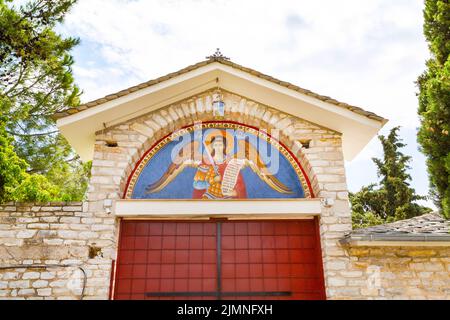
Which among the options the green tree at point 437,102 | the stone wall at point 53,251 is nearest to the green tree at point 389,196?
→ the green tree at point 437,102

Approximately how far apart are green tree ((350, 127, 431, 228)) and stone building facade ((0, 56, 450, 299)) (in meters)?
14.4

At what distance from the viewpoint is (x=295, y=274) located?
20.2 feet

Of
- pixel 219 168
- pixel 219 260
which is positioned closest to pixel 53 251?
pixel 219 260


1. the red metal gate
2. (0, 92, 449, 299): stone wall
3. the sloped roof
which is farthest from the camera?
the red metal gate

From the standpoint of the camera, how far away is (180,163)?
6.75 m

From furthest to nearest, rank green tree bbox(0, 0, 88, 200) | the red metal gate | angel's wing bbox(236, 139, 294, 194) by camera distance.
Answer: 1. green tree bbox(0, 0, 88, 200)
2. angel's wing bbox(236, 139, 294, 194)
3. the red metal gate

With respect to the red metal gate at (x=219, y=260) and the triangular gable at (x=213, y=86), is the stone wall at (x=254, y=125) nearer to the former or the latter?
the triangular gable at (x=213, y=86)

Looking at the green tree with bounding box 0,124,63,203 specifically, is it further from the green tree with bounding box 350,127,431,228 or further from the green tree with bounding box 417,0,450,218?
the green tree with bounding box 350,127,431,228

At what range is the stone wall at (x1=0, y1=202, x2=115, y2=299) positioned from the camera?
18.3ft

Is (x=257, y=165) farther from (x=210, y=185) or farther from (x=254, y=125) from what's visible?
(x=210, y=185)

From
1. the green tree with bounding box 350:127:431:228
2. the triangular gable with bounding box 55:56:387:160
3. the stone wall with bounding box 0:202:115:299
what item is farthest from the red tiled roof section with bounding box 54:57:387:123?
the green tree with bounding box 350:127:431:228

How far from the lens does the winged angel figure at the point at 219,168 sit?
6.54 metres

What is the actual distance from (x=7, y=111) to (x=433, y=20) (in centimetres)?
1265
